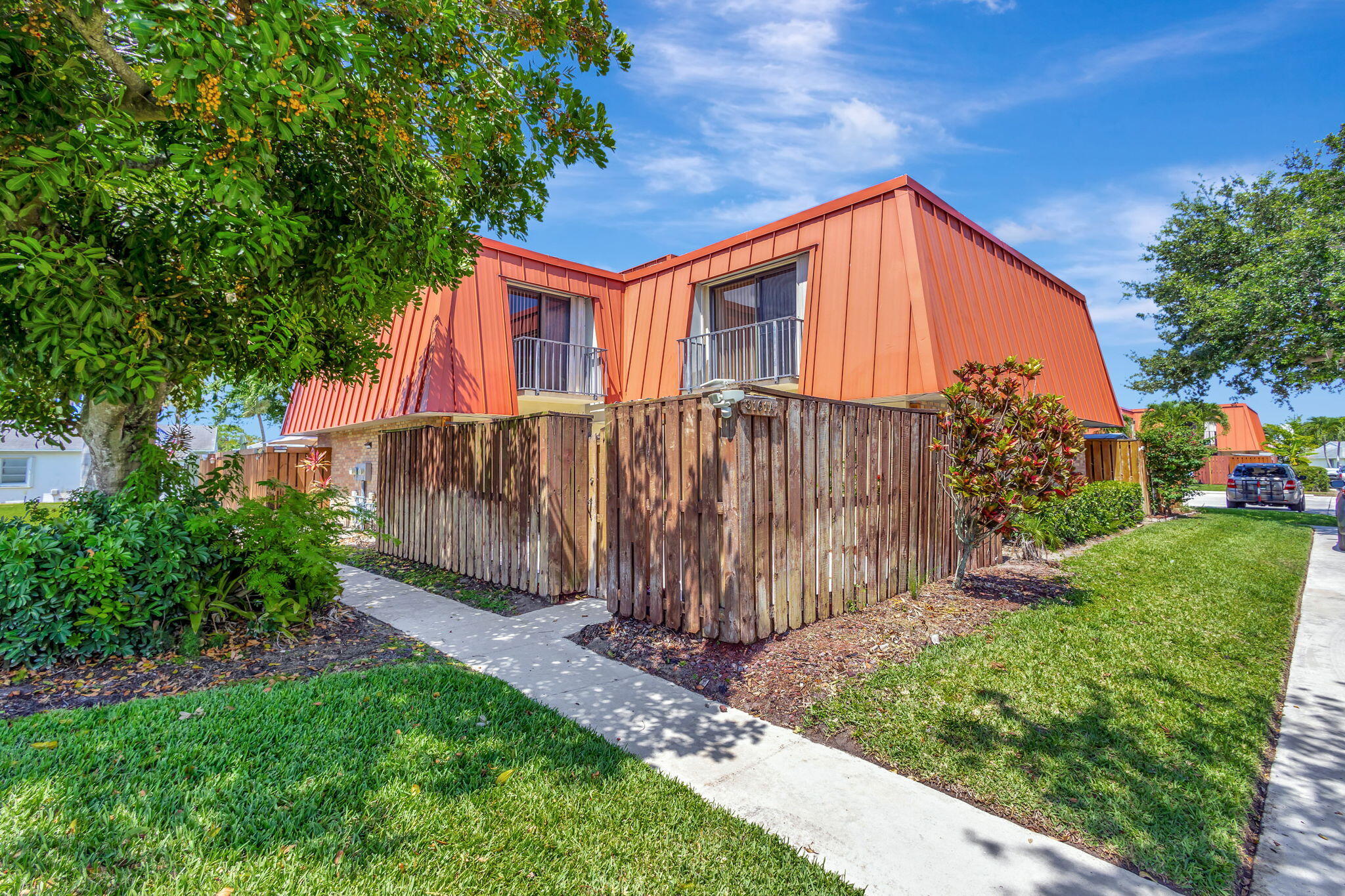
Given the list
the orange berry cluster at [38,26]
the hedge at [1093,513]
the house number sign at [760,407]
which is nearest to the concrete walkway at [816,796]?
the house number sign at [760,407]

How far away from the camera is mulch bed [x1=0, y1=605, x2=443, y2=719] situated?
4258 millimetres

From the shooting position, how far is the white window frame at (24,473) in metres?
27.5

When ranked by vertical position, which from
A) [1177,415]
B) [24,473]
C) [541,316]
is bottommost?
[24,473]

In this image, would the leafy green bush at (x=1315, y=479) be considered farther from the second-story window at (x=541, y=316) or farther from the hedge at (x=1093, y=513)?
the second-story window at (x=541, y=316)

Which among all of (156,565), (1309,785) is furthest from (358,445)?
(1309,785)

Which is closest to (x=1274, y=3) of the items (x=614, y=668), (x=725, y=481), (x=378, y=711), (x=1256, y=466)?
(x=725, y=481)

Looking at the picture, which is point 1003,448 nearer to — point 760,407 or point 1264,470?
point 760,407

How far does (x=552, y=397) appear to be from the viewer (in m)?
12.7

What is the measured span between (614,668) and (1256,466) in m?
25.8

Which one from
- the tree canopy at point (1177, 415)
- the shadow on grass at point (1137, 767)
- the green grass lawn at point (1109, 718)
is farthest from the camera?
the tree canopy at point (1177, 415)

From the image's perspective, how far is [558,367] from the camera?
13.2m

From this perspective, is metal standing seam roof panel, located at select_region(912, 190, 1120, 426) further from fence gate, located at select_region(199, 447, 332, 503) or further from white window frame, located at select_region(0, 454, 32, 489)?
white window frame, located at select_region(0, 454, 32, 489)

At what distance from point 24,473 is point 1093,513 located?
4359 centimetres

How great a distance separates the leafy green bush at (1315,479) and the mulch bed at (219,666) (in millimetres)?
43464
